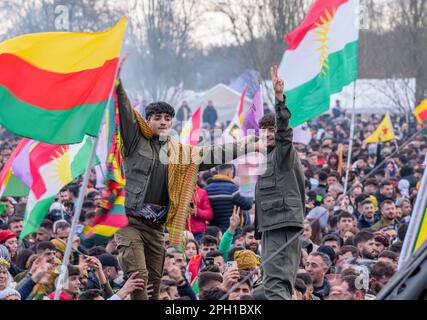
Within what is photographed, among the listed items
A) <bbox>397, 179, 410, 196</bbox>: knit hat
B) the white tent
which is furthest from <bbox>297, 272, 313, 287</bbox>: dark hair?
the white tent

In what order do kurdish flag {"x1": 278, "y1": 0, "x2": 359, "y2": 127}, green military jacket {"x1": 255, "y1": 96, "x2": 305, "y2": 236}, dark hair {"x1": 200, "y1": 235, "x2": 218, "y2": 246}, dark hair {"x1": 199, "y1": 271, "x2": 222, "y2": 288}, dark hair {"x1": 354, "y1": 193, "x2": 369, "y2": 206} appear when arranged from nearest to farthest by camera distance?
green military jacket {"x1": 255, "y1": 96, "x2": 305, "y2": 236} < dark hair {"x1": 199, "y1": 271, "x2": 222, "y2": 288} < dark hair {"x1": 200, "y1": 235, "x2": 218, "y2": 246} < kurdish flag {"x1": 278, "y1": 0, "x2": 359, "y2": 127} < dark hair {"x1": 354, "y1": 193, "x2": 369, "y2": 206}

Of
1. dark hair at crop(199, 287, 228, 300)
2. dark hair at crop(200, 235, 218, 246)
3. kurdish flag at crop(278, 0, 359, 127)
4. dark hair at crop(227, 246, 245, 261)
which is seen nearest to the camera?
dark hair at crop(199, 287, 228, 300)

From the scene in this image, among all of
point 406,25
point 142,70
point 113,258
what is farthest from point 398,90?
point 113,258

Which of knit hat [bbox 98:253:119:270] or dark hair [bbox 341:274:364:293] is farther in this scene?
knit hat [bbox 98:253:119:270]

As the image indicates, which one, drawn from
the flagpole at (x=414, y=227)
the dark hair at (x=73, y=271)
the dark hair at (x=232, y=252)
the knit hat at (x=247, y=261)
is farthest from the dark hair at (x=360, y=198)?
the flagpole at (x=414, y=227)

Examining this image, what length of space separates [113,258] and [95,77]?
2884 millimetres

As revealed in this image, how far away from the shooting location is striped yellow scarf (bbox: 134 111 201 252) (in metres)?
7.45

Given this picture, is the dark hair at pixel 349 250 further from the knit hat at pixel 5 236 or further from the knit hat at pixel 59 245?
the knit hat at pixel 5 236

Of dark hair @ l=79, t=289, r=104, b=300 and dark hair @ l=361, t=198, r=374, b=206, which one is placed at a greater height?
dark hair @ l=79, t=289, r=104, b=300

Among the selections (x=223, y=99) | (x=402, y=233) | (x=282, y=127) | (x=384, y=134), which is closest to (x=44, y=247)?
(x=282, y=127)

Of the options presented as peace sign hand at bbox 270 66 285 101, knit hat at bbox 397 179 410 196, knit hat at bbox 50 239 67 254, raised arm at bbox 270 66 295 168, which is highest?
peace sign hand at bbox 270 66 285 101

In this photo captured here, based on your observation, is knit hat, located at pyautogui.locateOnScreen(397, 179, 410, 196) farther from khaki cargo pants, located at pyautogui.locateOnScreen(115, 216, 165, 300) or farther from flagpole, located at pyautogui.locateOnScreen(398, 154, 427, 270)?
flagpole, located at pyautogui.locateOnScreen(398, 154, 427, 270)

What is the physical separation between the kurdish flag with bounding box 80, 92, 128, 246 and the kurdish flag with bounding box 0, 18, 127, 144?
1.03ft

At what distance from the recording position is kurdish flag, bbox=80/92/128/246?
645cm
